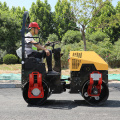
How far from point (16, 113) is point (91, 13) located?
28.1 feet

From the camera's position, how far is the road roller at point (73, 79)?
496 cm

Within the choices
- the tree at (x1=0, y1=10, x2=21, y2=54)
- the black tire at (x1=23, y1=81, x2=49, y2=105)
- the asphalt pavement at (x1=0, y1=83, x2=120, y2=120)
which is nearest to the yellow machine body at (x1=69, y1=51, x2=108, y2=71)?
the black tire at (x1=23, y1=81, x2=49, y2=105)

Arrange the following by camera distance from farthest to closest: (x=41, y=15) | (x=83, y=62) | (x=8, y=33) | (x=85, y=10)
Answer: (x=41, y=15) < (x=8, y=33) < (x=85, y=10) < (x=83, y=62)

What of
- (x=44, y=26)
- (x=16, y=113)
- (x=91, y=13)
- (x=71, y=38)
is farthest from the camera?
(x=44, y=26)

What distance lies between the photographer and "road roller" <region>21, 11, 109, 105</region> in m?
4.96

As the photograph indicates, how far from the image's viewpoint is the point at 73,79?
502 centimetres

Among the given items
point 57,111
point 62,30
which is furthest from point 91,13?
point 62,30

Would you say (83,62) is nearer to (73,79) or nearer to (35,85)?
(73,79)

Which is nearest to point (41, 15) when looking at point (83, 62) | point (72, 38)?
point (72, 38)

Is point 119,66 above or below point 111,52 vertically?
below

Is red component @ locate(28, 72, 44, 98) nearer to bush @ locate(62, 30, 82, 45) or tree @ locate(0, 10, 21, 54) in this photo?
bush @ locate(62, 30, 82, 45)

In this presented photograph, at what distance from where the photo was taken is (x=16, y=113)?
14.7 feet

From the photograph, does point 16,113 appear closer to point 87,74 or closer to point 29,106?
point 29,106

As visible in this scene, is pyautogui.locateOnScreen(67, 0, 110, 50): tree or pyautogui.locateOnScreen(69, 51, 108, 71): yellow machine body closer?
pyautogui.locateOnScreen(69, 51, 108, 71): yellow machine body
